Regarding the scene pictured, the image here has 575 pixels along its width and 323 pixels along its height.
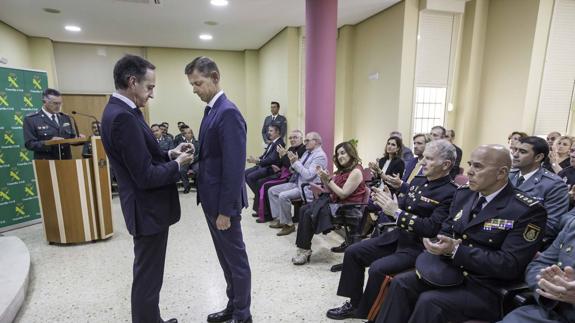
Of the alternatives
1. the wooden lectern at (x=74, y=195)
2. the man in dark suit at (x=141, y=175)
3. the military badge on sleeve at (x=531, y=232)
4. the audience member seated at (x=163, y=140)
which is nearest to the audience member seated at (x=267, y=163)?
the wooden lectern at (x=74, y=195)

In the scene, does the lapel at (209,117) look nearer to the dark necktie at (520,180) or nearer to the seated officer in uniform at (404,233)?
the seated officer in uniform at (404,233)

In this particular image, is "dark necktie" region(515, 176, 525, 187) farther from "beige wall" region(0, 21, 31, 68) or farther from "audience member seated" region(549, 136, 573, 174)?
"beige wall" region(0, 21, 31, 68)

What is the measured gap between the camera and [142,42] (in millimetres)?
6879

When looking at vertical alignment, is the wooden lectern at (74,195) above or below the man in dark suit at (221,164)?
below

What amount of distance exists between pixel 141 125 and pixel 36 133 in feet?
8.56

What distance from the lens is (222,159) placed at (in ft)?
5.42

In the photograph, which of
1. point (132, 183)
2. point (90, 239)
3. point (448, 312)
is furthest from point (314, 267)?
point (90, 239)

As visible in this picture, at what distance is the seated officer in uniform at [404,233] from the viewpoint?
67.6 inches

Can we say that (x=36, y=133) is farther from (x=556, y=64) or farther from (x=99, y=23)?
(x=556, y=64)

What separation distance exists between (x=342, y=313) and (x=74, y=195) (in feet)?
8.97

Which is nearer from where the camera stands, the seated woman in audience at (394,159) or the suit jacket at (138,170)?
the suit jacket at (138,170)

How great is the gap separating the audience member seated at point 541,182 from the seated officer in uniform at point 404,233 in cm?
76

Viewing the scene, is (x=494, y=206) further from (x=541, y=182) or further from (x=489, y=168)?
(x=541, y=182)

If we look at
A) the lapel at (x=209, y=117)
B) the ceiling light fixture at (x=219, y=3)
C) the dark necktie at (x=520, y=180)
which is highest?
the ceiling light fixture at (x=219, y=3)
